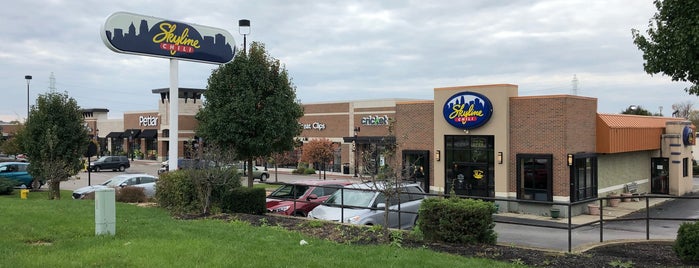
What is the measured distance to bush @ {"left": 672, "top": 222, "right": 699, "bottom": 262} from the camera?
825cm

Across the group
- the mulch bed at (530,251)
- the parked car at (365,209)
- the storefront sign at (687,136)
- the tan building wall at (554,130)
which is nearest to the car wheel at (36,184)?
the parked car at (365,209)

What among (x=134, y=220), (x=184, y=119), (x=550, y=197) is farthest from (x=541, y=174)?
(x=184, y=119)

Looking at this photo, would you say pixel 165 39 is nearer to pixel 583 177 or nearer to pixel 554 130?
pixel 554 130

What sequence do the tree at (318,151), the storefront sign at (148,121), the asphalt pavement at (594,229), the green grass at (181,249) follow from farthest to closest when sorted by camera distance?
the storefront sign at (148,121)
the tree at (318,151)
the asphalt pavement at (594,229)
the green grass at (181,249)

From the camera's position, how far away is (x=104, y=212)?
8.90 m

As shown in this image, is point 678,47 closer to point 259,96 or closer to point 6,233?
point 6,233

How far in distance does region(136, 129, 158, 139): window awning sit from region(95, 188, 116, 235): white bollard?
6322 centimetres

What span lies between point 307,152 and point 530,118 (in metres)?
24.4

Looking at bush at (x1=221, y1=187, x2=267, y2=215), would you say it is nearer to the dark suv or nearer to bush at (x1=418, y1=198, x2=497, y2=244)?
bush at (x1=418, y1=198, x2=497, y2=244)

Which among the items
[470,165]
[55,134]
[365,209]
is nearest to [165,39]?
[365,209]

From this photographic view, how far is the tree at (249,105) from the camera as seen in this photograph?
63.8 ft

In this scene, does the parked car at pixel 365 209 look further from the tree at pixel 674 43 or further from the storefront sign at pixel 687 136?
the storefront sign at pixel 687 136

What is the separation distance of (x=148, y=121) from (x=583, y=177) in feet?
192

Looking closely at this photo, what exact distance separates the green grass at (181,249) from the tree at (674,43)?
488 cm
